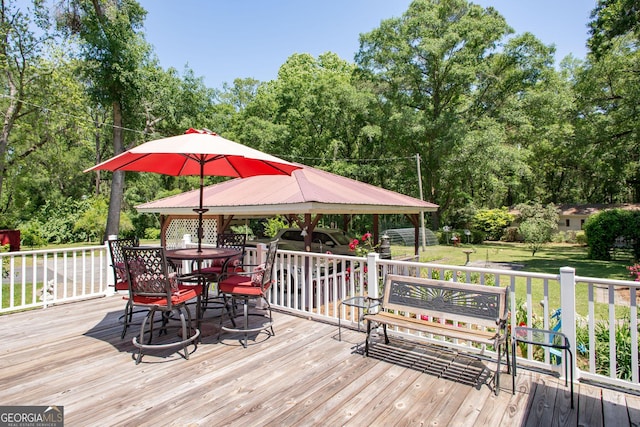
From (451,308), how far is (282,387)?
167 centimetres

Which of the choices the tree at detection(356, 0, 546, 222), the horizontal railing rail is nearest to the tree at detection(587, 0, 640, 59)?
the tree at detection(356, 0, 546, 222)

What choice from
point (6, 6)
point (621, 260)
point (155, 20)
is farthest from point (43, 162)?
point (621, 260)

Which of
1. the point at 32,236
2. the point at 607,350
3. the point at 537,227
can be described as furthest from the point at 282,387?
Result: the point at 32,236

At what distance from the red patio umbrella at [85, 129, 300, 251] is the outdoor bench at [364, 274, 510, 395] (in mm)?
2040

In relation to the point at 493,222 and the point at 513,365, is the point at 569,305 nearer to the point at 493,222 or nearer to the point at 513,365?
the point at 513,365

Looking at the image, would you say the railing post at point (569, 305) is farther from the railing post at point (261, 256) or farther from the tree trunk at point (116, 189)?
the tree trunk at point (116, 189)

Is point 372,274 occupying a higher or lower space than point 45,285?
higher

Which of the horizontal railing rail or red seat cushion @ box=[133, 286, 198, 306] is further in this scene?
the horizontal railing rail

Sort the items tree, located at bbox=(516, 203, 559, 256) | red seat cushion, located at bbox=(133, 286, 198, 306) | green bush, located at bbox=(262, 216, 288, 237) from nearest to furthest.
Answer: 1. red seat cushion, located at bbox=(133, 286, 198, 306)
2. green bush, located at bbox=(262, 216, 288, 237)
3. tree, located at bbox=(516, 203, 559, 256)

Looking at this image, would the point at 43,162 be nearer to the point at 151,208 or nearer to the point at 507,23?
the point at 151,208

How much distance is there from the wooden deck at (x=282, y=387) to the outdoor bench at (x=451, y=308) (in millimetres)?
276

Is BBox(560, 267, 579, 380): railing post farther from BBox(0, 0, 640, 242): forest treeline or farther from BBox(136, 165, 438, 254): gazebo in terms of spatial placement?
BBox(0, 0, 640, 242): forest treeline

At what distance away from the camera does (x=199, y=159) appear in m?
4.72

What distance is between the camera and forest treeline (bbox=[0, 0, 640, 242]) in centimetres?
1469
